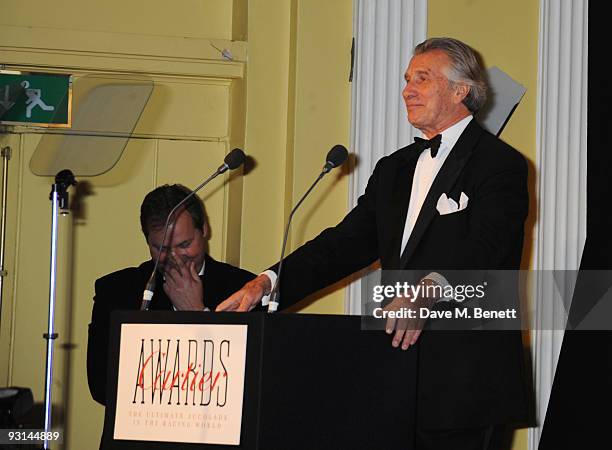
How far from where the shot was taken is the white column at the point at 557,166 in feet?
12.1

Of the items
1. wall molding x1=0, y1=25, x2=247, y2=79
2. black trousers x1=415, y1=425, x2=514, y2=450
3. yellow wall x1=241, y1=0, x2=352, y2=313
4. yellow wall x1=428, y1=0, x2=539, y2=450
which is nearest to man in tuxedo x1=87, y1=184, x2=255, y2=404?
yellow wall x1=241, y1=0, x2=352, y2=313

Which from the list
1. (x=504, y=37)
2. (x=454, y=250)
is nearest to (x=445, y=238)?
(x=454, y=250)

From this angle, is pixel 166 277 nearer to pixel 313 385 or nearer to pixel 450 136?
pixel 450 136

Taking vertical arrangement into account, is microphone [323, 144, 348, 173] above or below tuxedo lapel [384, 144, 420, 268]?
above

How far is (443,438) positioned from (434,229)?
0.56 meters

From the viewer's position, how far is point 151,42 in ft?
14.4

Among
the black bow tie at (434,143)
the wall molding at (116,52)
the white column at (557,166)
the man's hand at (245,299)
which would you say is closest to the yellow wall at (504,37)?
the white column at (557,166)

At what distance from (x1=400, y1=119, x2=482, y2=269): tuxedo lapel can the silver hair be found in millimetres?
177

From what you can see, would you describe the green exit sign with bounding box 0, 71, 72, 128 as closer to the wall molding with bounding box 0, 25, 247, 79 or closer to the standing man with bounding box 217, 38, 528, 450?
the wall molding with bounding box 0, 25, 247, 79

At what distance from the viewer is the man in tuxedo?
3.60m

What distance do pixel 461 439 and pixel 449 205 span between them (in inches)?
24.4

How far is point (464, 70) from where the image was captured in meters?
2.93

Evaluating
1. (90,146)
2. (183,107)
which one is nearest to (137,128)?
(183,107)

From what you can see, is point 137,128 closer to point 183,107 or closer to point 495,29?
point 183,107
